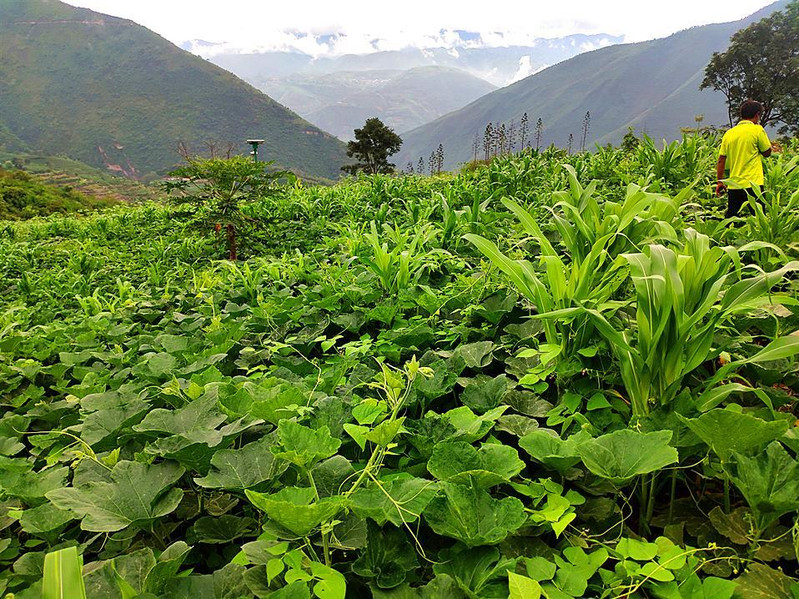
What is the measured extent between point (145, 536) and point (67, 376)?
68.2 inches

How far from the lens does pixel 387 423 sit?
34.6 inches

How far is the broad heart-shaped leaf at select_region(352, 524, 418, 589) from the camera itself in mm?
801

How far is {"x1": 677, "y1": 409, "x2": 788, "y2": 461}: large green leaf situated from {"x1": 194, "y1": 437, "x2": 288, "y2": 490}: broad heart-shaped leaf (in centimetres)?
80

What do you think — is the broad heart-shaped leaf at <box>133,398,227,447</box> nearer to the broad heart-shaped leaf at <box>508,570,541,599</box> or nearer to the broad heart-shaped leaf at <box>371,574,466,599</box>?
the broad heart-shaped leaf at <box>371,574,466,599</box>

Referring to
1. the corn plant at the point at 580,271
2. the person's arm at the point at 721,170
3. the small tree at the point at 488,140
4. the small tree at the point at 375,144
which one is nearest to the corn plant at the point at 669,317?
the corn plant at the point at 580,271

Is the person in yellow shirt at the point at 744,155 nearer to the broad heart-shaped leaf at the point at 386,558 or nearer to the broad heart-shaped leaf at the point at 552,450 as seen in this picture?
the broad heart-shaped leaf at the point at 552,450

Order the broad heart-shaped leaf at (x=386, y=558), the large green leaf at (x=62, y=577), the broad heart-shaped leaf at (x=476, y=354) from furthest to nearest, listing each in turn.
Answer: the broad heart-shaped leaf at (x=476, y=354) → the broad heart-shaped leaf at (x=386, y=558) → the large green leaf at (x=62, y=577)

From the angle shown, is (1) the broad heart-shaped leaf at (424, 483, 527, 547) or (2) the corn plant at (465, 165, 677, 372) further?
(2) the corn plant at (465, 165, 677, 372)

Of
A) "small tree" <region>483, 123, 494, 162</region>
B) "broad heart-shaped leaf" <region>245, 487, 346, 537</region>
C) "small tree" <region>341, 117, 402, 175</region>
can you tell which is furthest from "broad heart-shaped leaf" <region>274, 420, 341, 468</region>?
"small tree" <region>483, 123, 494, 162</region>

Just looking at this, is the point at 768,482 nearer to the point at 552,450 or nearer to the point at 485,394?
the point at 552,450

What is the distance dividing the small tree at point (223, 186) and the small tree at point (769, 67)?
29.2 metres

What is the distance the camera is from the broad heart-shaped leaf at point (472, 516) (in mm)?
803

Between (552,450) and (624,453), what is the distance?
0.14 metres

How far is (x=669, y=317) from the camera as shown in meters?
1.17
